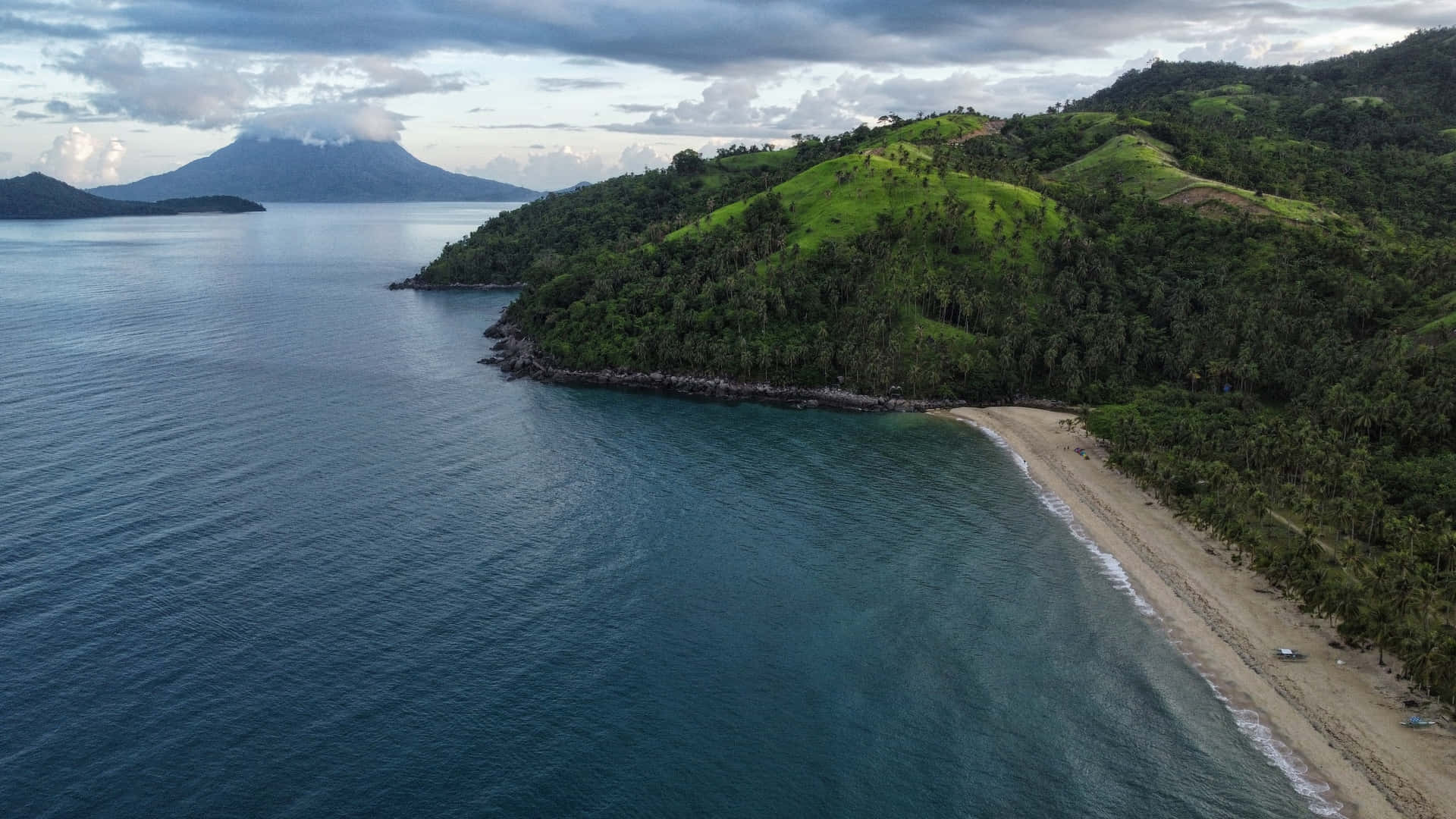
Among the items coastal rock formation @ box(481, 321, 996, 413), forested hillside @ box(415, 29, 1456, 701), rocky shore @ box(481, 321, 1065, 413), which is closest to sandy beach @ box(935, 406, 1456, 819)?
forested hillside @ box(415, 29, 1456, 701)

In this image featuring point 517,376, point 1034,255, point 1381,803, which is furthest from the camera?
point 1034,255

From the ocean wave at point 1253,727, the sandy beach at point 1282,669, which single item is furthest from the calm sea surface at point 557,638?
the sandy beach at point 1282,669

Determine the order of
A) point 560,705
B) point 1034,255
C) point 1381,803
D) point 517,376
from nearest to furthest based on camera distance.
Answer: point 1381,803, point 560,705, point 517,376, point 1034,255

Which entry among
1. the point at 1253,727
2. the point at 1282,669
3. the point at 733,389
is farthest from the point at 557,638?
the point at 733,389

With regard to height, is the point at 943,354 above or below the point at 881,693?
above

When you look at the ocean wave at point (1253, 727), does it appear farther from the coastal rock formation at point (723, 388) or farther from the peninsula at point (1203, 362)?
the coastal rock formation at point (723, 388)

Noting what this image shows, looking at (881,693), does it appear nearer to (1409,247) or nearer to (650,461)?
(650,461)

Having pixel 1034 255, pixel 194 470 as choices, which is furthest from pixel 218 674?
pixel 1034 255
